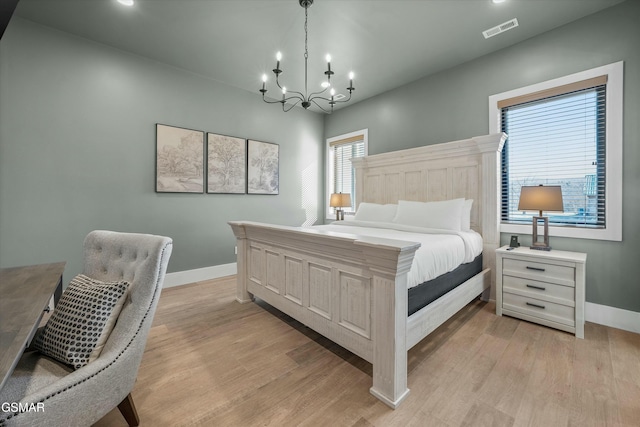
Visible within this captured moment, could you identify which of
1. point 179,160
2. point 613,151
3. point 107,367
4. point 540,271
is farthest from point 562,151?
point 179,160

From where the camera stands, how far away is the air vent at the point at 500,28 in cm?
260

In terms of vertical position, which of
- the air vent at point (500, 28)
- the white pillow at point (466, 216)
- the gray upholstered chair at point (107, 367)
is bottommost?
the gray upholstered chair at point (107, 367)

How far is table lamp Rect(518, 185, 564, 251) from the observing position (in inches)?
95.0

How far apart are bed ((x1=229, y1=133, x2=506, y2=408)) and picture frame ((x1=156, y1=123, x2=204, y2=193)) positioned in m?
1.27

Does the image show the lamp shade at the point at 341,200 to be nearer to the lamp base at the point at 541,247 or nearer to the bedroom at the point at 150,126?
the bedroom at the point at 150,126

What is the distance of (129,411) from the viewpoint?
4.31 ft

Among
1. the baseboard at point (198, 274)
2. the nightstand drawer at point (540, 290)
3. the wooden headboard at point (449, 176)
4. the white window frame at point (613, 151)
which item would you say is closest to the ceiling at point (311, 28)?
the white window frame at point (613, 151)

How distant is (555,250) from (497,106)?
171 cm

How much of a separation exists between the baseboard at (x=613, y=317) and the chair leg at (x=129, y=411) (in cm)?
370

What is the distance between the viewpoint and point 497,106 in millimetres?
3104

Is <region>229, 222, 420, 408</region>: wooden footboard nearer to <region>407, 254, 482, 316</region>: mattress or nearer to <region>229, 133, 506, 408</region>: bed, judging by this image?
<region>229, 133, 506, 408</region>: bed

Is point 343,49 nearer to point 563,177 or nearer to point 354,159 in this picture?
point 354,159

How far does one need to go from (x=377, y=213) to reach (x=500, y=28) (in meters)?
2.36

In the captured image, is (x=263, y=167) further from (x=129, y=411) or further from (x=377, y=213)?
(x=129, y=411)
